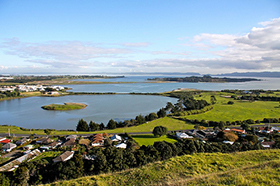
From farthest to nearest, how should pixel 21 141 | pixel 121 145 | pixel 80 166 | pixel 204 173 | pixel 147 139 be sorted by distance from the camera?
1. pixel 147 139
2. pixel 21 141
3. pixel 121 145
4. pixel 80 166
5. pixel 204 173

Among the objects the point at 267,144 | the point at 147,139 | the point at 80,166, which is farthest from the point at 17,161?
the point at 267,144

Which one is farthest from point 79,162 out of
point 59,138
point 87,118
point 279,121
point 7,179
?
point 279,121

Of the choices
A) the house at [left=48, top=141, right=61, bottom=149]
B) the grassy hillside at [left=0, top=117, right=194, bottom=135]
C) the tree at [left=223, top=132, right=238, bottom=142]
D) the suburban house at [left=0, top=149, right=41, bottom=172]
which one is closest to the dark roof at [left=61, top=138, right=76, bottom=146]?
the house at [left=48, top=141, right=61, bottom=149]

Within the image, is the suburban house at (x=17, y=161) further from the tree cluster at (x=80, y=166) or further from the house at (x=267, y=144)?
the house at (x=267, y=144)

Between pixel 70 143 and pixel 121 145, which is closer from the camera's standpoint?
pixel 121 145

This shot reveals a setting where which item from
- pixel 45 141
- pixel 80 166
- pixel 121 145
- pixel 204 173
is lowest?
pixel 45 141

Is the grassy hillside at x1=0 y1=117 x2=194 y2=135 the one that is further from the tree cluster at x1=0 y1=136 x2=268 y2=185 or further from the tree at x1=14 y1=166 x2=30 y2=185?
the tree at x1=14 y1=166 x2=30 y2=185

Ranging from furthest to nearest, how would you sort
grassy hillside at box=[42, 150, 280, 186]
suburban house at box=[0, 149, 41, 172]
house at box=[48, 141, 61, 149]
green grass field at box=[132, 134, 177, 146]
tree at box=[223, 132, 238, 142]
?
green grass field at box=[132, 134, 177, 146] < tree at box=[223, 132, 238, 142] < house at box=[48, 141, 61, 149] < suburban house at box=[0, 149, 41, 172] < grassy hillside at box=[42, 150, 280, 186]

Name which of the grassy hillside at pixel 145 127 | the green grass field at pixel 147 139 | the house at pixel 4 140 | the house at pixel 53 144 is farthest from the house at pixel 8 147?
the green grass field at pixel 147 139

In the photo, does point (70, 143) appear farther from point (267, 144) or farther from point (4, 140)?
point (267, 144)

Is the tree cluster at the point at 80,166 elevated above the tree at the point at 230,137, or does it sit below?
above
